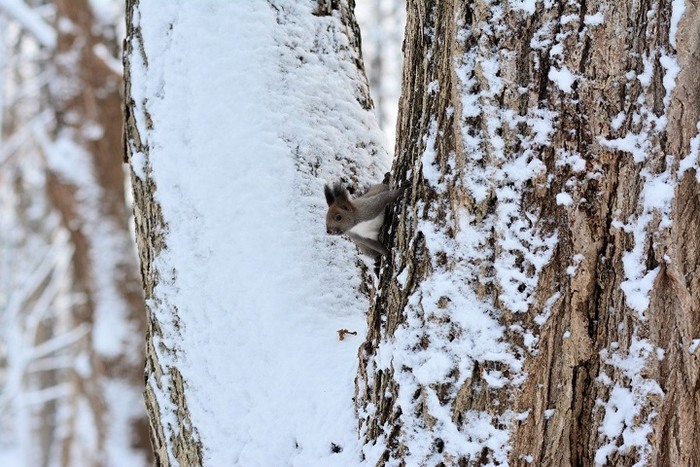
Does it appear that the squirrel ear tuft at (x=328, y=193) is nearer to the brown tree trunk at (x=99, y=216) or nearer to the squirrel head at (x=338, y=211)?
the squirrel head at (x=338, y=211)

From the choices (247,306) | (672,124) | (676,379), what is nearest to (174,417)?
(247,306)

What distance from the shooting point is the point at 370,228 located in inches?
90.1

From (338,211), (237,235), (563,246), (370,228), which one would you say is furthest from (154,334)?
(563,246)

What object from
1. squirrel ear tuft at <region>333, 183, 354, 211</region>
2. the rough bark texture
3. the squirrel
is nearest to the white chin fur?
the squirrel

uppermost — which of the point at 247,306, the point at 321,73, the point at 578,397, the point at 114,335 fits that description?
the point at 321,73

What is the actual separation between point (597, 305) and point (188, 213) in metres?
1.18

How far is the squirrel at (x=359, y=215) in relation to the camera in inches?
82.0

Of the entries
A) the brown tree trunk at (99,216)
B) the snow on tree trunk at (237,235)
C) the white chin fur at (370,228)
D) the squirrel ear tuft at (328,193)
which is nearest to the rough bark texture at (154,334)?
the snow on tree trunk at (237,235)

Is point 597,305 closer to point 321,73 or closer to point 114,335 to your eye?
point 321,73

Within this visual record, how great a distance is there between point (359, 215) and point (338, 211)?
104 millimetres

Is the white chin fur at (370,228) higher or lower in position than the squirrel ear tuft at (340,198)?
lower

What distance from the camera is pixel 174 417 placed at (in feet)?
6.23

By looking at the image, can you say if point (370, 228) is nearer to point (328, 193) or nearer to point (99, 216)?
point (328, 193)

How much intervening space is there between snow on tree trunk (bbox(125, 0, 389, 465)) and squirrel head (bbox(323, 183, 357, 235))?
0.04m
